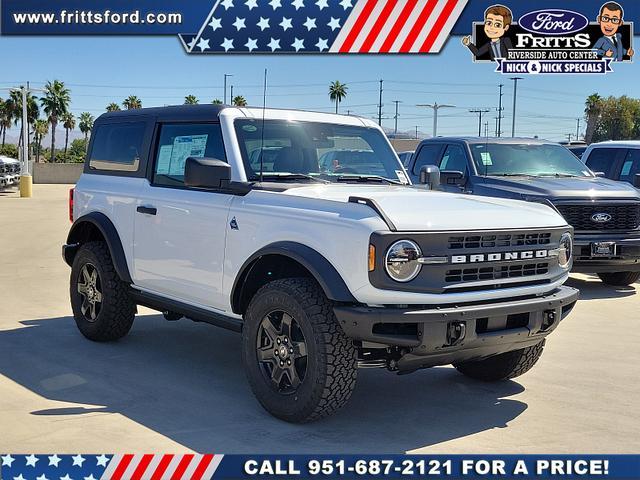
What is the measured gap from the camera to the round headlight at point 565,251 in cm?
548

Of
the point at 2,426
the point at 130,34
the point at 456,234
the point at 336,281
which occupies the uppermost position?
the point at 130,34

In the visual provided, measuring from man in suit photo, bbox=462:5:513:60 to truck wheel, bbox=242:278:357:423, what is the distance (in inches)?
553

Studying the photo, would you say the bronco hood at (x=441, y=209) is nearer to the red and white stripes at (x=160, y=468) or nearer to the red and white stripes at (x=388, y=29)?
the red and white stripes at (x=160, y=468)

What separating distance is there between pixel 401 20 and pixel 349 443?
13.4m

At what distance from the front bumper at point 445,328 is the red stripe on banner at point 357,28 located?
12966 mm

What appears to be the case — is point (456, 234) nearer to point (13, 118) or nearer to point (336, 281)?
point (336, 281)

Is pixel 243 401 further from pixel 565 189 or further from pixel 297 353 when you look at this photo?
pixel 565 189

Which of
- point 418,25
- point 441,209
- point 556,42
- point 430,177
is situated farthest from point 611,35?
point 441,209

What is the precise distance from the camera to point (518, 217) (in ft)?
16.9

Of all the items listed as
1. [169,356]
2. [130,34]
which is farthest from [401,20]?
[169,356]

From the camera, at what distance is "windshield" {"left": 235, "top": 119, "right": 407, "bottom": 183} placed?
18.9 feet

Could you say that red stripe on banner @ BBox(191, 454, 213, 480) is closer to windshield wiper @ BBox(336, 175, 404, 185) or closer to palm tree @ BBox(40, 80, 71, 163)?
windshield wiper @ BBox(336, 175, 404, 185)

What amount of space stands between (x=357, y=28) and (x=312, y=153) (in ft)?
39.7

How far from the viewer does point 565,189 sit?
400 inches
